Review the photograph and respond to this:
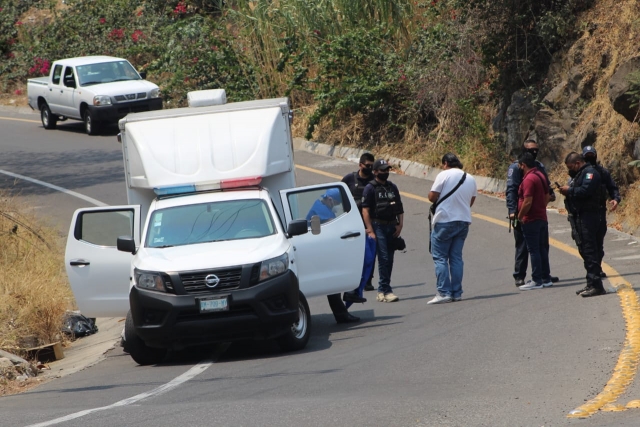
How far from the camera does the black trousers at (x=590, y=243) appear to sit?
12.0 m

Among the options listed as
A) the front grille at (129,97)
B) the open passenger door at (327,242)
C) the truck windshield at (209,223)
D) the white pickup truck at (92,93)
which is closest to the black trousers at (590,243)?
the open passenger door at (327,242)

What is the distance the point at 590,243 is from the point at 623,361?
3.37 meters

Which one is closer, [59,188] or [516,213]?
[516,213]

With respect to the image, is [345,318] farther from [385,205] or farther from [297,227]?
[297,227]

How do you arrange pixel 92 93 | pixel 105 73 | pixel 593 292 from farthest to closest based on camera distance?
pixel 105 73 → pixel 92 93 → pixel 593 292

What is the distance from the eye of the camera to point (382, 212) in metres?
13.0

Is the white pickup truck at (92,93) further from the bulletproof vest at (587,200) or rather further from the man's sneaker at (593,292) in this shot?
the man's sneaker at (593,292)

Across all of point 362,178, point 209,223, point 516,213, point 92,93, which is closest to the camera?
point 209,223

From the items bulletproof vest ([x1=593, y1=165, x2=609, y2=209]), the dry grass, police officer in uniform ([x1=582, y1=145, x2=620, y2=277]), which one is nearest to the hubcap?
the dry grass

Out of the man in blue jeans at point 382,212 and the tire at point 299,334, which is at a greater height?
the man in blue jeans at point 382,212

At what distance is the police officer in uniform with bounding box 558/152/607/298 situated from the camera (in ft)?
39.5

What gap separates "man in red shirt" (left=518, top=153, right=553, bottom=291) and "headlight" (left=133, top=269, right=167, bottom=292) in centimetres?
493

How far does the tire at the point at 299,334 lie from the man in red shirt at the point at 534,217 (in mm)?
3425

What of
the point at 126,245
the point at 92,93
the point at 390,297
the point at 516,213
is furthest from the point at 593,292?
the point at 92,93
